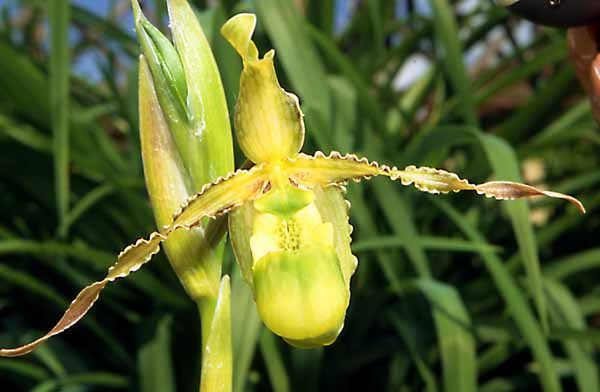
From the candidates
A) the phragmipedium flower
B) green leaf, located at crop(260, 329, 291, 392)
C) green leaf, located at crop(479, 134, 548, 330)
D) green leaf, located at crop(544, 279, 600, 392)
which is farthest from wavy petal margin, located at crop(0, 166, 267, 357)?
green leaf, located at crop(544, 279, 600, 392)

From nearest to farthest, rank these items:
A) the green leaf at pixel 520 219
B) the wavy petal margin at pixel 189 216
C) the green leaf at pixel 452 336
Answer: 1. the wavy petal margin at pixel 189 216
2. the green leaf at pixel 520 219
3. the green leaf at pixel 452 336

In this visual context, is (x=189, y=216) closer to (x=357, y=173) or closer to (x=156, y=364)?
(x=357, y=173)

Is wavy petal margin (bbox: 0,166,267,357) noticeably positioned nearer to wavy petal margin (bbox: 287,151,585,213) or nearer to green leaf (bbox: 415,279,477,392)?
wavy petal margin (bbox: 287,151,585,213)

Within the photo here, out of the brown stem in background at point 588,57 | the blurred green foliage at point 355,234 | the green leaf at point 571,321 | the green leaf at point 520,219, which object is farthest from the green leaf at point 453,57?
the brown stem in background at point 588,57

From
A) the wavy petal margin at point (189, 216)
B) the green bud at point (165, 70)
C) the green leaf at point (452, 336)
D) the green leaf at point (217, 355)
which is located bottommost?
the green leaf at point (217, 355)

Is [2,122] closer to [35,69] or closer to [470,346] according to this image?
[35,69]

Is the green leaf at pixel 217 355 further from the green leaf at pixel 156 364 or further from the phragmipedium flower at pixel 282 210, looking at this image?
the green leaf at pixel 156 364
